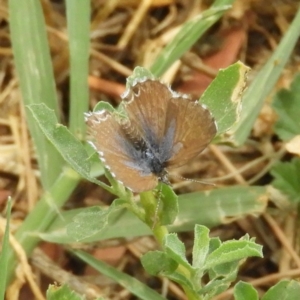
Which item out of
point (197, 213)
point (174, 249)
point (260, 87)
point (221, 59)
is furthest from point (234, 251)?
point (221, 59)

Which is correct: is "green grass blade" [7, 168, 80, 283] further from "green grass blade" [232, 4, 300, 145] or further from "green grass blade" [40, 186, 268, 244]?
"green grass blade" [232, 4, 300, 145]

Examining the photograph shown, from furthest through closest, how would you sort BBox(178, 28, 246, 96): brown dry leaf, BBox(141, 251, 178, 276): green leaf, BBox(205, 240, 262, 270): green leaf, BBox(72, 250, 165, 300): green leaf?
1. BBox(178, 28, 246, 96): brown dry leaf
2. BBox(72, 250, 165, 300): green leaf
3. BBox(141, 251, 178, 276): green leaf
4. BBox(205, 240, 262, 270): green leaf

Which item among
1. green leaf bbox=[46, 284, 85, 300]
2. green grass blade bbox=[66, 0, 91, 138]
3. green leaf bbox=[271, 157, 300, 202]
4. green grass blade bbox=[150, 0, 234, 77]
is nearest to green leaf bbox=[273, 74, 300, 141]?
green leaf bbox=[271, 157, 300, 202]

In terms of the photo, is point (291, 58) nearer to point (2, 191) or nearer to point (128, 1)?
point (128, 1)

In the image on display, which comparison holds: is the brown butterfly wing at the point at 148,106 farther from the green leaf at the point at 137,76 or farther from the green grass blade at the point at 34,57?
the green grass blade at the point at 34,57

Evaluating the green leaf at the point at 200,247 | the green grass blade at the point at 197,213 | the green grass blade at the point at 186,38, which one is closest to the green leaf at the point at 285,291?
the green leaf at the point at 200,247

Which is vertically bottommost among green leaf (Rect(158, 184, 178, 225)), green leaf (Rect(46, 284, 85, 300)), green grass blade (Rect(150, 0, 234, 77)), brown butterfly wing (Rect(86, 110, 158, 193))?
green leaf (Rect(46, 284, 85, 300))

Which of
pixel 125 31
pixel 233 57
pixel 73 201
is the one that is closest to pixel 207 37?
pixel 233 57
